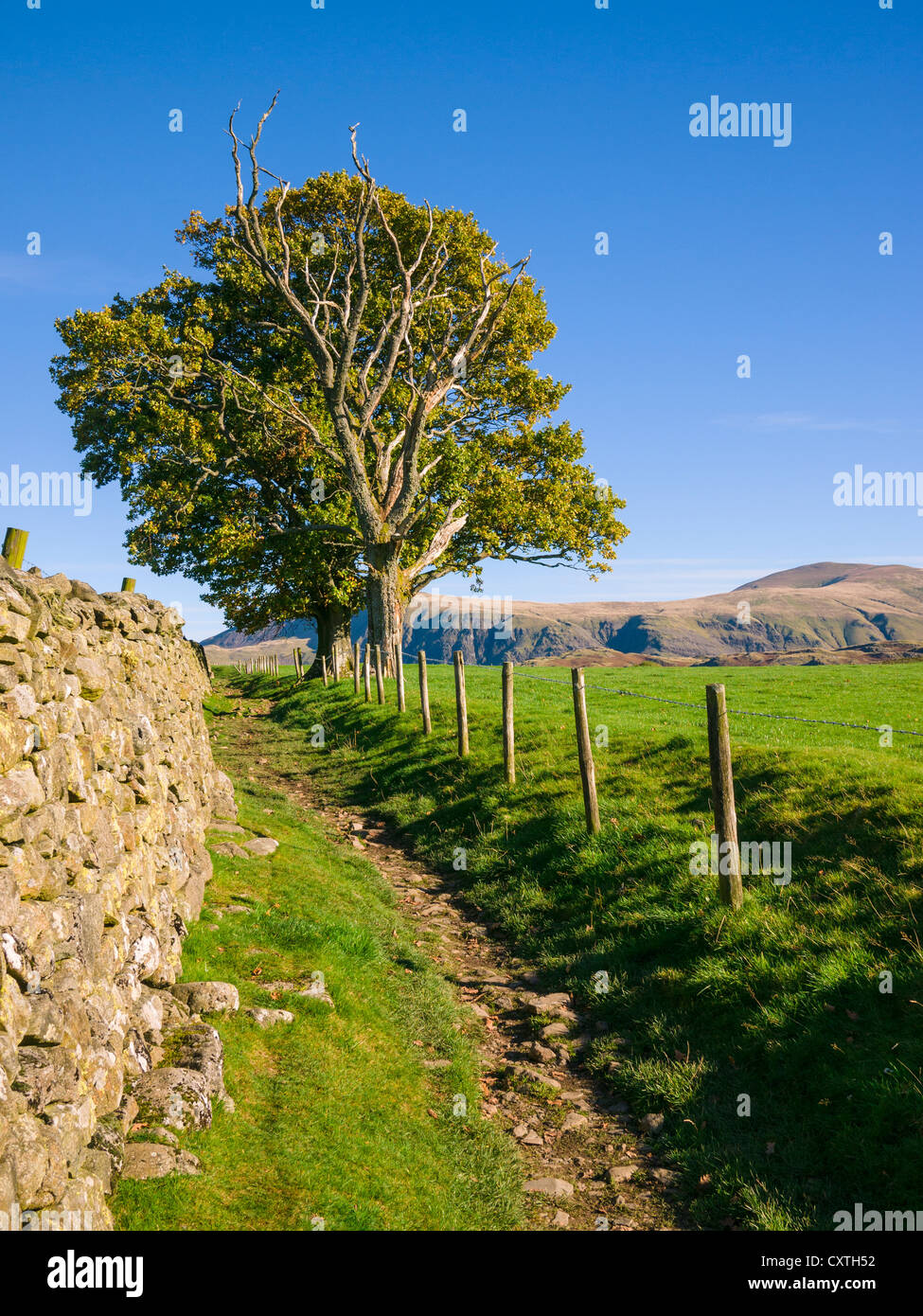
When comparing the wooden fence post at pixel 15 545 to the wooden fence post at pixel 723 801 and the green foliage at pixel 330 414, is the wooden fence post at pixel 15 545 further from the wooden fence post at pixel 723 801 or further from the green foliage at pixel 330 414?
the green foliage at pixel 330 414

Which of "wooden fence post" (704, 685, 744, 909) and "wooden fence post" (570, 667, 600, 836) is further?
"wooden fence post" (570, 667, 600, 836)

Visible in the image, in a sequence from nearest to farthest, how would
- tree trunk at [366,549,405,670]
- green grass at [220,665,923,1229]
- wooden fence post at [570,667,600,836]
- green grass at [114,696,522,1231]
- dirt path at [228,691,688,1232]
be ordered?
green grass at [114,696,522,1231]
dirt path at [228,691,688,1232]
green grass at [220,665,923,1229]
wooden fence post at [570,667,600,836]
tree trunk at [366,549,405,670]

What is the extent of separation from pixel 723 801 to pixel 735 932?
1.63m

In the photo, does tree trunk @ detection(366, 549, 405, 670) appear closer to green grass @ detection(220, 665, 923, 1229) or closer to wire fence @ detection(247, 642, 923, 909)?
wire fence @ detection(247, 642, 923, 909)

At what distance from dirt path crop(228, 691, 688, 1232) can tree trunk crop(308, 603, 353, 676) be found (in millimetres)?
25822

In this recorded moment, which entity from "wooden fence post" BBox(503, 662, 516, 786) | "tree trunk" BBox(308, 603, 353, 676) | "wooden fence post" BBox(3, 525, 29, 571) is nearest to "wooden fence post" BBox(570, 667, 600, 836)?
"wooden fence post" BBox(503, 662, 516, 786)

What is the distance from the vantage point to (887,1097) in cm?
679

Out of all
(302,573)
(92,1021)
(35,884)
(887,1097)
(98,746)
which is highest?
(302,573)

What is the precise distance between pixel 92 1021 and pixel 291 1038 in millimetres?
2665

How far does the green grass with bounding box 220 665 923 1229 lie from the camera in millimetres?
6816

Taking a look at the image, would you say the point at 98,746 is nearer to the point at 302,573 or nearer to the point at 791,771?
the point at 791,771

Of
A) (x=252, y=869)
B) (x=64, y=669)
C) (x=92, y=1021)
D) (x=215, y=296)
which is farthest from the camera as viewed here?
(x=215, y=296)

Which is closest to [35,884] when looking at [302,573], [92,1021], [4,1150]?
[92,1021]

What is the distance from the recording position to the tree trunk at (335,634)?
38.6 m
